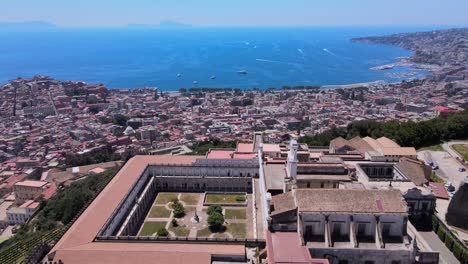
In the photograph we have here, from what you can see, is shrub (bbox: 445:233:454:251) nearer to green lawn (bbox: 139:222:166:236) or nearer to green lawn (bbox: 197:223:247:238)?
green lawn (bbox: 197:223:247:238)

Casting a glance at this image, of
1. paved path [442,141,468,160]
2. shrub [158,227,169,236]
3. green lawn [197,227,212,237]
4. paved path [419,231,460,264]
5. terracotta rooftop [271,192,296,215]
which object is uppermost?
terracotta rooftop [271,192,296,215]

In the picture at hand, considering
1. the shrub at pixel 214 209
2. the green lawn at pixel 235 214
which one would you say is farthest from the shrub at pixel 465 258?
the shrub at pixel 214 209

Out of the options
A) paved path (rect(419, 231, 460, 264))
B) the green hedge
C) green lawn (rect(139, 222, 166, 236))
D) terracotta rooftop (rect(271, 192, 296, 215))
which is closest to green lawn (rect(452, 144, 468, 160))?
the green hedge

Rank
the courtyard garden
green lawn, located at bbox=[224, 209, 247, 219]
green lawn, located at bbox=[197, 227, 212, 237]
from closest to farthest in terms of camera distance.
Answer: green lawn, located at bbox=[197, 227, 212, 237], the courtyard garden, green lawn, located at bbox=[224, 209, 247, 219]

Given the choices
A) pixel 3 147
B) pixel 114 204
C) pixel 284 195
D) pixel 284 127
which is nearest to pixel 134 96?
pixel 3 147

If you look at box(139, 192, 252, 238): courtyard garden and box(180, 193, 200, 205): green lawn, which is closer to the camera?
box(139, 192, 252, 238): courtyard garden

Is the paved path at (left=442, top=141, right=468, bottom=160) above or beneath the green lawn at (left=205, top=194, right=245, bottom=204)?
above

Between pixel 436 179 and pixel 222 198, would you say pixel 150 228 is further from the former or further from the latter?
pixel 436 179
